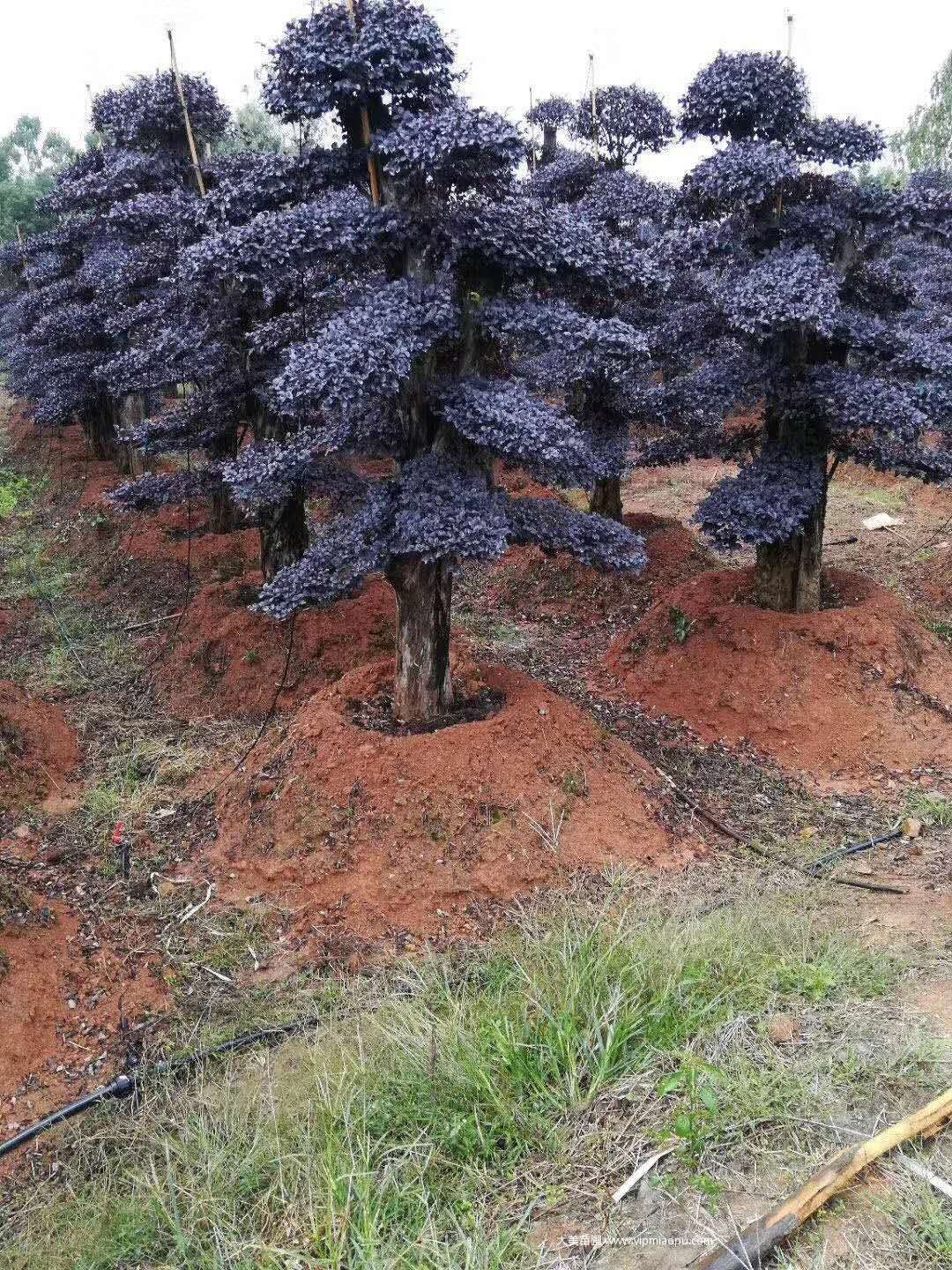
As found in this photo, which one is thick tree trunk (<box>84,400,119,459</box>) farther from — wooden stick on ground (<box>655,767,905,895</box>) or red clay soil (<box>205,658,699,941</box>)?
wooden stick on ground (<box>655,767,905,895</box>)

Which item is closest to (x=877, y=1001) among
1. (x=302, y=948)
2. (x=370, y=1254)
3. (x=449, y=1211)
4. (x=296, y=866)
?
(x=449, y=1211)

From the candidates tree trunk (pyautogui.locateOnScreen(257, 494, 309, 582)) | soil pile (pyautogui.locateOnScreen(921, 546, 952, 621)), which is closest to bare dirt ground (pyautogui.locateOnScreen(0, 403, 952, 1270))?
soil pile (pyautogui.locateOnScreen(921, 546, 952, 621))

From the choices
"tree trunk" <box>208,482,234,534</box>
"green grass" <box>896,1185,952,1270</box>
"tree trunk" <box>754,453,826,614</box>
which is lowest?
"green grass" <box>896,1185,952,1270</box>

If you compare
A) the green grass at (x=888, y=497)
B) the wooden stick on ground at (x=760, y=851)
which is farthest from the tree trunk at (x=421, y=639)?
the green grass at (x=888, y=497)

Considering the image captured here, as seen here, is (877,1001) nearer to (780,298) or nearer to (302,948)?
(302,948)

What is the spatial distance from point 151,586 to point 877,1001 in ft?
34.5

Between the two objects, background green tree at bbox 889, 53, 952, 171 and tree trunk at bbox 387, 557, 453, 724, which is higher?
background green tree at bbox 889, 53, 952, 171

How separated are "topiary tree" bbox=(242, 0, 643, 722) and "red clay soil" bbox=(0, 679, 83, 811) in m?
2.78

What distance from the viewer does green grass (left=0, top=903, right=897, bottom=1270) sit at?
11.4ft

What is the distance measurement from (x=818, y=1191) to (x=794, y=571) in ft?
22.7

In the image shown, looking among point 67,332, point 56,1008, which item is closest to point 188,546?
point 67,332

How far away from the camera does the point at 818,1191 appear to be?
10.4ft

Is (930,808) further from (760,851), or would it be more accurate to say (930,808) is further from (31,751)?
(31,751)

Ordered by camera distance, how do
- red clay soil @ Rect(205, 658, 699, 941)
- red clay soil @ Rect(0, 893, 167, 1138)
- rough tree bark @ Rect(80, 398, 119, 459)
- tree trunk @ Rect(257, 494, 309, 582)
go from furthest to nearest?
rough tree bark @ Rect(80, 398, 119, 459) → tree trunk @ Rect(257, 494, 309, 582) → red clay soil @ Rect(205, 658, 699, 941) → red clay soil @ Rect(0, 893, 167, 1138)
